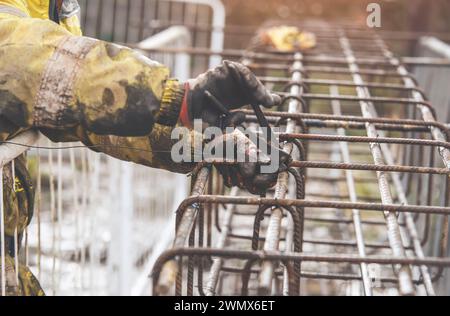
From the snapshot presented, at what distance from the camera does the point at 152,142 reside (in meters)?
2.11

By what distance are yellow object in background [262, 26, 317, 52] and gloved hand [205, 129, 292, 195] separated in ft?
8.95

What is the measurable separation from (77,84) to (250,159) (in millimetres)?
465

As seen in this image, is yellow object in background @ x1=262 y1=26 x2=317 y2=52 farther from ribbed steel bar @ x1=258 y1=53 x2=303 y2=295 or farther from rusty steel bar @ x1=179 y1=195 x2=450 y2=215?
rusty steel bar @ x1=179 y1=195 x2=450 y2=215

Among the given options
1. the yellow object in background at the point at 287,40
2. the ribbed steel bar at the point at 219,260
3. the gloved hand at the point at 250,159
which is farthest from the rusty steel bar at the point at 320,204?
the yellow object in background at the point at 287,40

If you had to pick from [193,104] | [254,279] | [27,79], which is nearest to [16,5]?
[27,79]

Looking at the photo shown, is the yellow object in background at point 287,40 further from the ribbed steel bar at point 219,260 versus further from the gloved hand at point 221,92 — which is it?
the gloved hand at point 221,92

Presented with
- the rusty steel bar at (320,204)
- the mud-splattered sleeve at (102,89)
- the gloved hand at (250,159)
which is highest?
the mud-splattered sleeve at (102,89)

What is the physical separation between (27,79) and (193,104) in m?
0.41

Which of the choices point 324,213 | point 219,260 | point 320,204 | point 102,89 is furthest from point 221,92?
point 324,213

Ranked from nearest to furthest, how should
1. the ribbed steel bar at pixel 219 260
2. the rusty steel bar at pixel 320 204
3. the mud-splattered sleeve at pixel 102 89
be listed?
the rusty steel bar at pixel 320 204, the mud-splattered sleeve at pixel 102 89, the ribbed steel bar at pixel 219 260

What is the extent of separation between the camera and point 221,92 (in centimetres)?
178

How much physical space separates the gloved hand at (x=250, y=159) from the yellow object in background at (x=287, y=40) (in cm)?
273

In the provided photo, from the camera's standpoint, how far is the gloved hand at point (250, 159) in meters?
1.77

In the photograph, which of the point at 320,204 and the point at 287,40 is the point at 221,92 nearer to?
the point at 320,204
